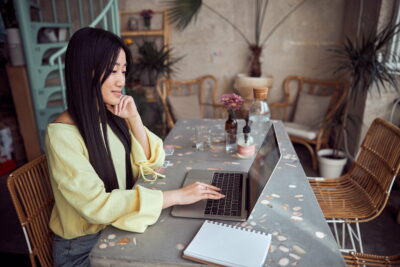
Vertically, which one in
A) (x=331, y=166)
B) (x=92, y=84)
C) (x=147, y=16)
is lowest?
(x=331, y=166)

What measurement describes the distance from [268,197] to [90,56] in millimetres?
815

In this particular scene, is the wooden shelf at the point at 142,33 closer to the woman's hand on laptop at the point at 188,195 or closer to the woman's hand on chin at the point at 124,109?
the woman's hand on chin at the point at 124,109

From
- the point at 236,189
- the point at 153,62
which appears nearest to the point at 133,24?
the point at 153,62

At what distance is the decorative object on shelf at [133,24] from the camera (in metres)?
3.70

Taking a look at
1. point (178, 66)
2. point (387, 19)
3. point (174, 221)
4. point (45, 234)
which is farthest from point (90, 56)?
point (178, 66)

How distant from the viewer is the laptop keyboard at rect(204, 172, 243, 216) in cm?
99

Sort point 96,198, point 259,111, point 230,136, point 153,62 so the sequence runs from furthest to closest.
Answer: point 153,62
point 259,111
point 230,136
point 96,198

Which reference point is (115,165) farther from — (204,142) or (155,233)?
(204,142)

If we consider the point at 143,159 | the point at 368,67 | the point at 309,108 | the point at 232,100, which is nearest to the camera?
the point at 143,159

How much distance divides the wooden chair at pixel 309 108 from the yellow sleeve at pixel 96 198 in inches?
99.5

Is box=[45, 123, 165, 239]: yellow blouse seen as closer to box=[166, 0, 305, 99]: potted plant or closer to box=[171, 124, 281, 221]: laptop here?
box=[171, 124, 281, 221]: laptop

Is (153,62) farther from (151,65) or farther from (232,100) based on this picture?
(232,100)

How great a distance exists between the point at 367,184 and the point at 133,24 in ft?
10.5

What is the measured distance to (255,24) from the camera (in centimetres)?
363
